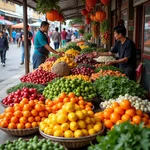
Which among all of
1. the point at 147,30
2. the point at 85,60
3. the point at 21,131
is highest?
the point at 147,30

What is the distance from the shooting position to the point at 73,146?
102 inches

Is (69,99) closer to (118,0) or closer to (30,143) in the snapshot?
(30,143)

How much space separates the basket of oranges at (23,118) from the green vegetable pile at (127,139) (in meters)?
1.23

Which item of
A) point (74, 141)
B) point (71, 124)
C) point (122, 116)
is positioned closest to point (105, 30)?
point (122, 116)

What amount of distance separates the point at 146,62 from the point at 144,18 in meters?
1.31

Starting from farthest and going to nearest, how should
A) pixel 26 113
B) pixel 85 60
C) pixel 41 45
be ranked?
pixel 41 45
pixel 85 60
pixel 26 113

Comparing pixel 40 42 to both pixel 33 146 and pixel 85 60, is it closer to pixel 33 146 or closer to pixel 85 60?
pixel 85 60

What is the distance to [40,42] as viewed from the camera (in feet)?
24.4

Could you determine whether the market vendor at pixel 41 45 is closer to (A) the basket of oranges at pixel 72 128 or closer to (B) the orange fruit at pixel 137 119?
(A) the basket of oranges at pixel 72 128

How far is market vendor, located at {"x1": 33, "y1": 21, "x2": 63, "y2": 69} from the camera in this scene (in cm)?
741

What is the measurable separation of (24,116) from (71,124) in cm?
69

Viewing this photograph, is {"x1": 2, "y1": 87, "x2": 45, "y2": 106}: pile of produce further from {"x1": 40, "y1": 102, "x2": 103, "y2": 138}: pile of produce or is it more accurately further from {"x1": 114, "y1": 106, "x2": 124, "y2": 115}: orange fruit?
{"x1": 114, "y1": 106, "x2": 124, "y2": 115}: orange fruit

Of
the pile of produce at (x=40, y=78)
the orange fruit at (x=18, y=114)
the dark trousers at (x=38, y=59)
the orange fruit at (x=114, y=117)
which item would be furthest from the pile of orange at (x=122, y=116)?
the dark trousers at (x=38, y=59)

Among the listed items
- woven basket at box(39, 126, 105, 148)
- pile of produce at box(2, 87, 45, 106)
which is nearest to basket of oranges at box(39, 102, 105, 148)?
woven basket at box(39, 126, 105, 148)
